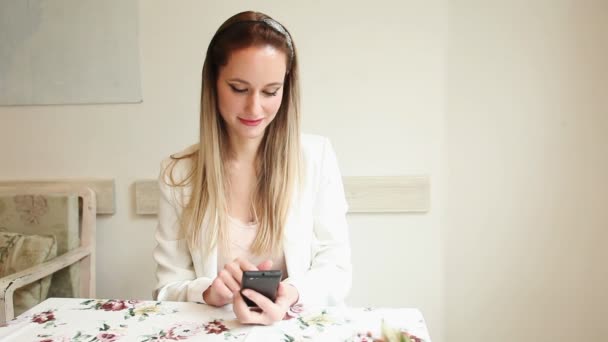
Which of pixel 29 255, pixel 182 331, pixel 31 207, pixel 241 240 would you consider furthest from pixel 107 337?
pixel 31 207

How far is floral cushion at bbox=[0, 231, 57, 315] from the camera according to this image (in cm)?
162

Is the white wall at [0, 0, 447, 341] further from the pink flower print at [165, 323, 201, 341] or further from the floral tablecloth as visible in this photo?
the pink flower print at [165, 323, 201, 341]

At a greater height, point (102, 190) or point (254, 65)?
point (254, 65)

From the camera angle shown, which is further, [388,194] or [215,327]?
[388,194]

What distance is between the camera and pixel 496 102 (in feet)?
5.57

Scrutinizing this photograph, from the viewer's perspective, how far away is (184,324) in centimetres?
83

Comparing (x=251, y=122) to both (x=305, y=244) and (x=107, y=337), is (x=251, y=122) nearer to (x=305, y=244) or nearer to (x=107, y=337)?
(x=305, y=244)

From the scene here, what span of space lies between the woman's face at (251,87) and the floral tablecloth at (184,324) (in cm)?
45

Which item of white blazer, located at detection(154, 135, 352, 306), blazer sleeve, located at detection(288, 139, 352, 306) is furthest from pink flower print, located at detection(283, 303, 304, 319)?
blazer sleeve, located at detection(288, 139, 352, 306)

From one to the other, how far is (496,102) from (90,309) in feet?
5.08

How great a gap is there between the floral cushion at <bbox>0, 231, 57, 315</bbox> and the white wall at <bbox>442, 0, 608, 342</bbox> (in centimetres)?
157

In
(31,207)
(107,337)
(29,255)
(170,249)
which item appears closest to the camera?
(107,337)

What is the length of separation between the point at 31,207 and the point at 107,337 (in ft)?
4.11

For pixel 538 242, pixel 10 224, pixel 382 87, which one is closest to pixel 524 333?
pixel 538 242
